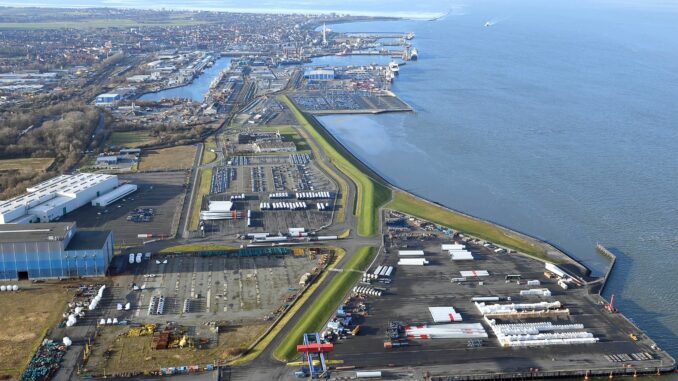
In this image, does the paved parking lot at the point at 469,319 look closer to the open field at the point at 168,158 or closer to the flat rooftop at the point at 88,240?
the flat rooftop at the point at 88,240

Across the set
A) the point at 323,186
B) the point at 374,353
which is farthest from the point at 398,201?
the point at 374,353

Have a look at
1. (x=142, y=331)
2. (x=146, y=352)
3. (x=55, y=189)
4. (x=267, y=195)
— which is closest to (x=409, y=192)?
(x=267, y=195)

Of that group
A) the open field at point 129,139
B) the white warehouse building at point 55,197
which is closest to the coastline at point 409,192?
the open field at point 129,139

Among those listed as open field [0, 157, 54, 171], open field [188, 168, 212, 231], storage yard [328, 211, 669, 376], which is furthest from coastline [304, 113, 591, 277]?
open field [0, 157, 54, 171]

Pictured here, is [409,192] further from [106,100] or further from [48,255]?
[106,100]

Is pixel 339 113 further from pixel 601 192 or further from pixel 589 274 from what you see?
pixel 589 274

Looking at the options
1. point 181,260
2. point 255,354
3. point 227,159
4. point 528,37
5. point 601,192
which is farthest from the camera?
point 528,37
